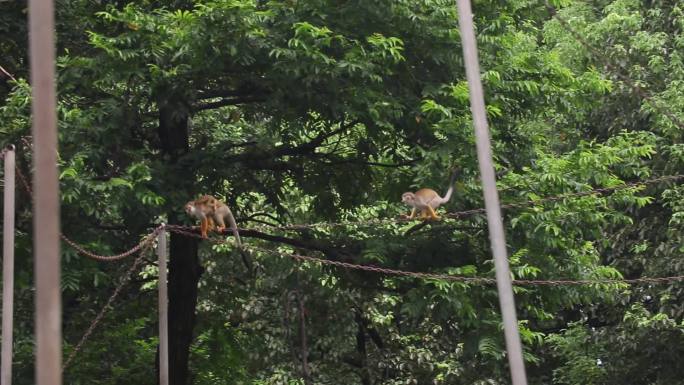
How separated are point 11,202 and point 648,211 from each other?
1121 centimetres

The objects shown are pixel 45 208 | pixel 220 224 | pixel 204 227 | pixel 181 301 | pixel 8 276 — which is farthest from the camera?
pixel 181 301

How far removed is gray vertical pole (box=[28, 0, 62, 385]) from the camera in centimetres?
474

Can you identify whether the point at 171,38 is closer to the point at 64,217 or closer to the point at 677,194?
the point at 64,217

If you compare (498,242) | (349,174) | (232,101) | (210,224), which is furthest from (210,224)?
(498,242)

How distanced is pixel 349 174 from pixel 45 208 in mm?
11280

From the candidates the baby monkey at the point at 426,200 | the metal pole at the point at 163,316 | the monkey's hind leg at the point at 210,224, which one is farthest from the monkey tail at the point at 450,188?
the metal pole at the point at 163,316

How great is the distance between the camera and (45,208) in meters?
4.82

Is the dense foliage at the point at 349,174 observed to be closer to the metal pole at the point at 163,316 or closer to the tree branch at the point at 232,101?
the tree branch at the point at 232,101

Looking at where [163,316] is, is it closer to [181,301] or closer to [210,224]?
[210,224]

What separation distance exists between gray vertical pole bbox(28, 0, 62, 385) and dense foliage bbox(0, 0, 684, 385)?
21.2 ft

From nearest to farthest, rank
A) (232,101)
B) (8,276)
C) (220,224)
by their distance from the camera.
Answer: (8,276) → (220,224) → (232,101)

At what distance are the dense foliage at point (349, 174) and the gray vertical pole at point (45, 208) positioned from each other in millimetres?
6472

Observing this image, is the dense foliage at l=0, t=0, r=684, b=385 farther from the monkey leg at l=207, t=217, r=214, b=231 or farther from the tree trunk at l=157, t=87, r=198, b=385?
the monkey leg at l=207, t=217, r=214, b=231

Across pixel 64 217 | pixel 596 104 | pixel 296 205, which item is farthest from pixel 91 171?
pixel 596 104
